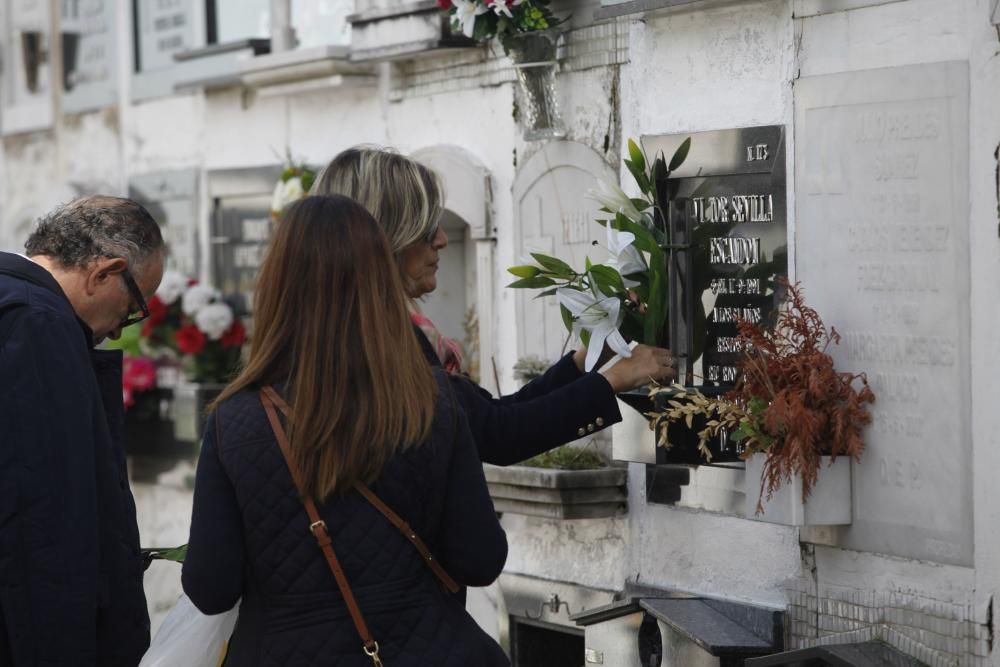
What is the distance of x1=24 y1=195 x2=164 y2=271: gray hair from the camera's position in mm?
3951

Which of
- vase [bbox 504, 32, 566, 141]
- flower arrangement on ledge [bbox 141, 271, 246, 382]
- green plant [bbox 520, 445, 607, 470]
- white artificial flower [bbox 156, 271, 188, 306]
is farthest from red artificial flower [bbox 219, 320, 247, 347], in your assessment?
green plant [bbox 520, 445, 607, 470]

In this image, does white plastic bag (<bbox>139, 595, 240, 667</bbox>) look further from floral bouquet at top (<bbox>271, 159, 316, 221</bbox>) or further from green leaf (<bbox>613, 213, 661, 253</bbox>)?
floral bouquet at top (<bbox>271, 159, 316, 221</bbox>)

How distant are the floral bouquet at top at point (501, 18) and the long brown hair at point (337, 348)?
7.94 feet

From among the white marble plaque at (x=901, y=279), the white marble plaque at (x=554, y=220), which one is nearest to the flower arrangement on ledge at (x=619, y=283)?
the white marble plaque at (x=901, y=279)

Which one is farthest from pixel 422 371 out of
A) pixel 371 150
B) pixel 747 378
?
pixel 747 378

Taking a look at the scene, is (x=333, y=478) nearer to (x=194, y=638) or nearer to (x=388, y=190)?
(x=194, y=638)

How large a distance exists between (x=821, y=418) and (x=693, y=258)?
88cm

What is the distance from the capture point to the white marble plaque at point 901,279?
400 centimetres

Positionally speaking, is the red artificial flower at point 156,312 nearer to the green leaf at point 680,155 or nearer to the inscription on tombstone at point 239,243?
the inscription on tombstone at point 239,243

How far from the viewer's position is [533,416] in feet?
12.9

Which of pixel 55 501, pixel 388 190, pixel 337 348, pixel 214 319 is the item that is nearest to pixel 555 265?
pixel 388 190

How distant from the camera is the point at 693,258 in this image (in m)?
4.89

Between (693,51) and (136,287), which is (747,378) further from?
(136,287)

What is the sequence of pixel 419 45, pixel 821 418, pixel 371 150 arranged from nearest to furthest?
pixel 371 150, pixel 821 418, pixel 419 45
